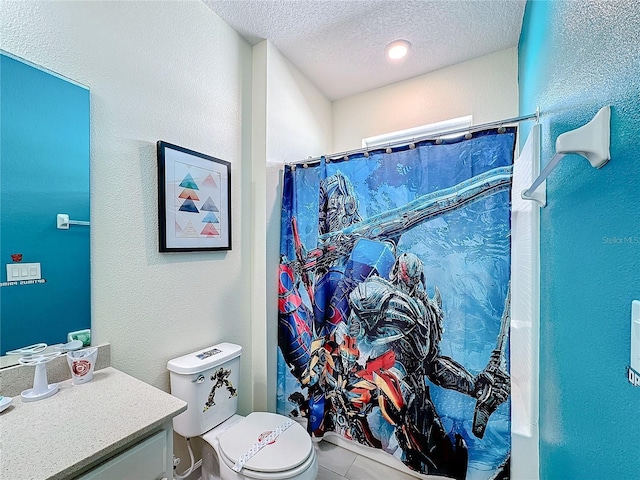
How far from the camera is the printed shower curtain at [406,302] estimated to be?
135 cm

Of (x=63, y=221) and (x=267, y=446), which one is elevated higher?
(x=63, y=221)

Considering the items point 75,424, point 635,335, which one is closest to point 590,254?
point 635,335

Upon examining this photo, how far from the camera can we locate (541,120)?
109cm

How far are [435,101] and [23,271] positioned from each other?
2.58m

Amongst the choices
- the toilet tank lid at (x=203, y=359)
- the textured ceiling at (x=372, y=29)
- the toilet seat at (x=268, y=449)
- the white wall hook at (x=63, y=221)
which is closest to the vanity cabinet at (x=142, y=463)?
the toilet seat at (x=268, y=449)

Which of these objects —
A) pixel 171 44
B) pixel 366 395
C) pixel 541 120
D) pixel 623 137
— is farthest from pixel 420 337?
pixel 171 44

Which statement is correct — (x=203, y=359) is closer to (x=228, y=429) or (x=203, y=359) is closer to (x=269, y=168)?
(x=228, y=429)

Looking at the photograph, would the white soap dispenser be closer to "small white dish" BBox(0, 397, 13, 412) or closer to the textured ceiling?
"small white dish" BBox(0, 397, 13, 412)

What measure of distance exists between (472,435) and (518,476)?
0.72 ft

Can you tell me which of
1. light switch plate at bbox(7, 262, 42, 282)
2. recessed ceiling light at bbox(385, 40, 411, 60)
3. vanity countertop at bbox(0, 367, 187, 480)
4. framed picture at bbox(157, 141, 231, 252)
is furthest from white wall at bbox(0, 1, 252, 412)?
recessed ceiling light at bbox(385, 40, 411, 60)

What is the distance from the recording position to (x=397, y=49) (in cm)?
189

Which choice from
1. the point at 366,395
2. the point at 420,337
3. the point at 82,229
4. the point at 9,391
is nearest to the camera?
the point at 9,391

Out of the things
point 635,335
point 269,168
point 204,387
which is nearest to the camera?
point 635,335

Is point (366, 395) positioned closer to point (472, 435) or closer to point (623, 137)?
point (472, 435)
